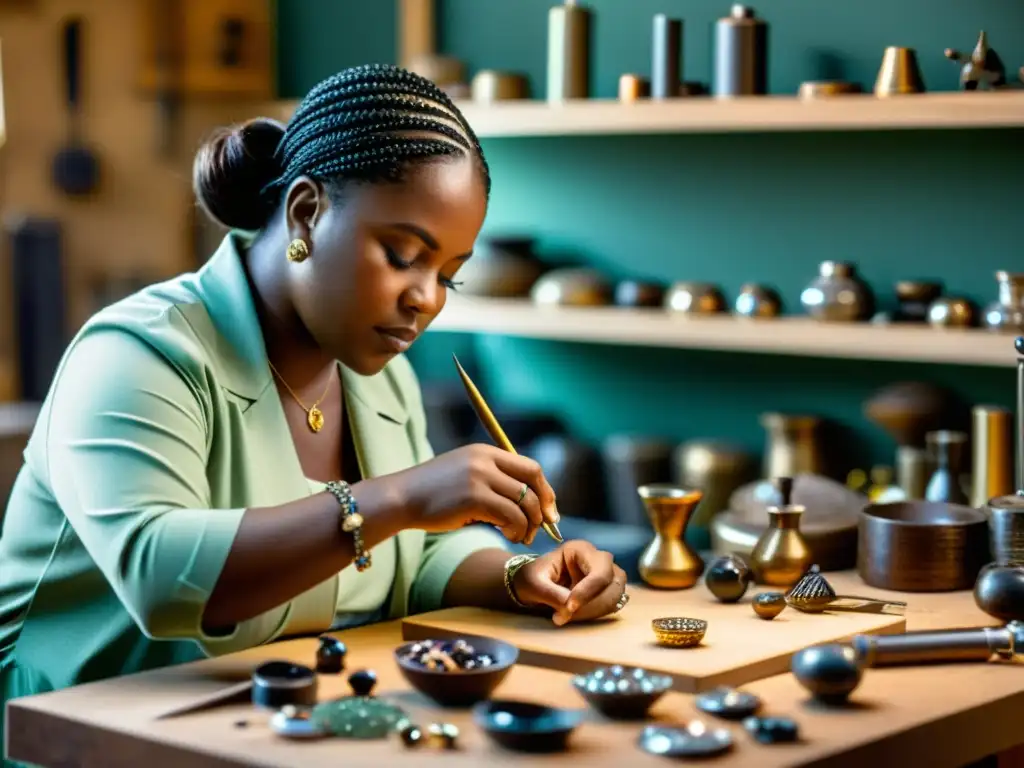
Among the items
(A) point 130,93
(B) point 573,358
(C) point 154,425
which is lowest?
(B) point 573,358

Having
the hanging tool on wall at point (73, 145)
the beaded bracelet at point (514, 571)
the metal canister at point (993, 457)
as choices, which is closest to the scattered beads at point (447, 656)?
the beaded bracelet at point (514, 571)

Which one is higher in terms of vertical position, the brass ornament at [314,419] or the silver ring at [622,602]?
the brass ornament at [314,419]

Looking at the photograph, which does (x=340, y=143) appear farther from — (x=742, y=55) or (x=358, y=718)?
(x=742, y=55)

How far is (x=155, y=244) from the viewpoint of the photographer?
16.6ft

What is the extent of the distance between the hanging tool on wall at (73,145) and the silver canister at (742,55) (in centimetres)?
203

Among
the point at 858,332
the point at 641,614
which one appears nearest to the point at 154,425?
the point at 641,614

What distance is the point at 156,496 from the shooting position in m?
1.87

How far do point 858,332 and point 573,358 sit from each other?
1137mm

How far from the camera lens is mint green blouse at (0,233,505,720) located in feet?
6.02

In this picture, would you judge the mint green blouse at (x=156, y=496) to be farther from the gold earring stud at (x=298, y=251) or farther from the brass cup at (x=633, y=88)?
the brass cup at (x=633, y=88)

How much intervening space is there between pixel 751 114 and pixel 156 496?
7.58ft

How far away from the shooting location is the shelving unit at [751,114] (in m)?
3.45

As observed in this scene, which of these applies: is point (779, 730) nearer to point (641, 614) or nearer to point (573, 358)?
point (641, 614)

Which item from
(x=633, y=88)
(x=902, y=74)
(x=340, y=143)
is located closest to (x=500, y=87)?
(x=633, y=88)
